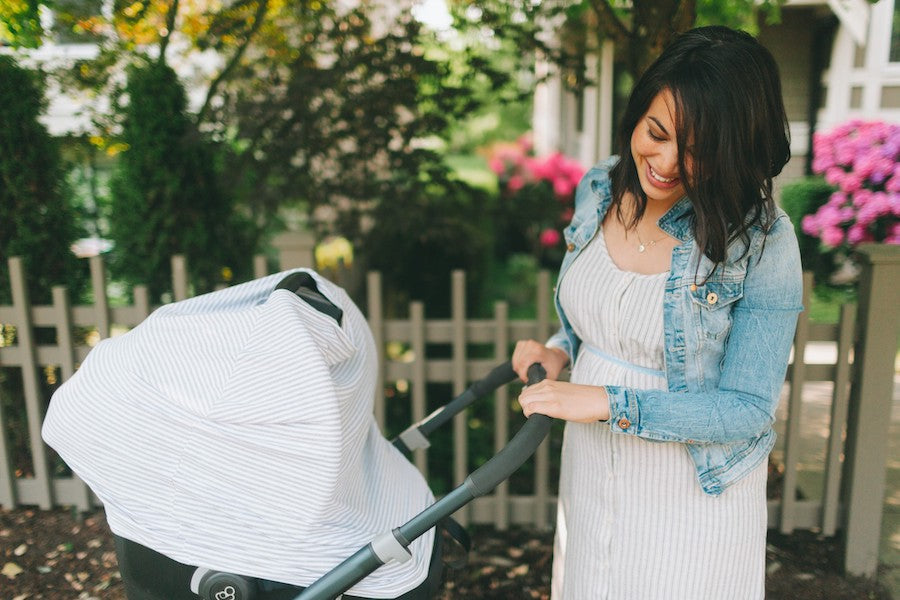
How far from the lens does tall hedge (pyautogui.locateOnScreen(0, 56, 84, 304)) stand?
11.6 feet

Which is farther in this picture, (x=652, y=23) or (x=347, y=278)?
(x=347, y=278)

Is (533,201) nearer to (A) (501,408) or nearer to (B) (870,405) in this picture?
(A) (501,408)

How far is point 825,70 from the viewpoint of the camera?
368 inches

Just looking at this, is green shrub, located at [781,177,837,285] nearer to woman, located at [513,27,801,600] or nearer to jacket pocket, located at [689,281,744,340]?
woman, located at [513,27,801,600]

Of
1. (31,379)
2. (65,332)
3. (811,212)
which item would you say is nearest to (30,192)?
(65,332)

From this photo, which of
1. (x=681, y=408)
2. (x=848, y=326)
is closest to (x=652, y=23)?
(x=848, y=326)

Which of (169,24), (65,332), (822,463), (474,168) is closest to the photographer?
(65,332)

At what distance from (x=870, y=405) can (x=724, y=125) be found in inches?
84.1

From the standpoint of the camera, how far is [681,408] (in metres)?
1.49

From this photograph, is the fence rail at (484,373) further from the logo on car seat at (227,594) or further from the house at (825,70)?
the house at (825,70)

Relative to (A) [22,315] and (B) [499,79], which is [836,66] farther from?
(A) [22,315]

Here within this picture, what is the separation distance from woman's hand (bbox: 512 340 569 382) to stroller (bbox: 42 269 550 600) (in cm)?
38

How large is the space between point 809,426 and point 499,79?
301cm

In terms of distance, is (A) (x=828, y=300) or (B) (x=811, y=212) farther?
(B) (x=811, y=212)
